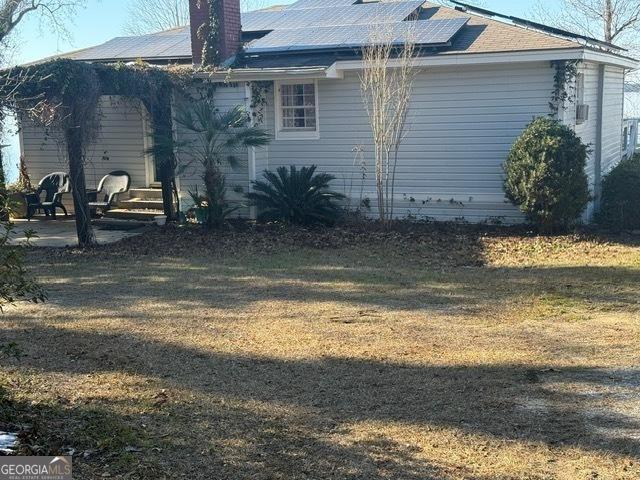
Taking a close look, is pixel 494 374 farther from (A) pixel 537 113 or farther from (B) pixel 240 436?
(A) pixel 537 113

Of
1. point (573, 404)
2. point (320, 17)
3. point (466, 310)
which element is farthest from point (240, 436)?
point (320, 17)

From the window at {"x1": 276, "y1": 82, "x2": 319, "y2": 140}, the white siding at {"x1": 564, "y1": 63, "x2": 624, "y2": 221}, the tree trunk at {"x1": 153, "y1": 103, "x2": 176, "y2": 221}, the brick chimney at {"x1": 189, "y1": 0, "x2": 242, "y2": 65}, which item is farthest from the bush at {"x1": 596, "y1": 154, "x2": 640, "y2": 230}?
the tree trunk at {"x1": 153, "y1": 103, "x2": 176, "y2": 221}

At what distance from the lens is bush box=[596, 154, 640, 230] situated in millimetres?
12477

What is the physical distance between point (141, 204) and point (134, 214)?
502 millimetres

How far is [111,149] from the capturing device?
16.6m

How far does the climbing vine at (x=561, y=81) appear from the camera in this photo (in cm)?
1234

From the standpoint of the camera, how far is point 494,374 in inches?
217

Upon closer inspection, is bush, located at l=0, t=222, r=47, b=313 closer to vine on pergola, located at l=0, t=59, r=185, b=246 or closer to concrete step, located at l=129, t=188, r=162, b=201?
vine on pergola, located at l=0, t=59, r=185, b=246

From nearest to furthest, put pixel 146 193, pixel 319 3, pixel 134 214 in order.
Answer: pixel 134 214
pixel 146 193
pixel 319 3

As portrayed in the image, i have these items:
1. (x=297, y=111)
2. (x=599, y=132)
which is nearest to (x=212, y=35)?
(x=297, y=111)

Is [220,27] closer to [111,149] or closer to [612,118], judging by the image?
[111,149]

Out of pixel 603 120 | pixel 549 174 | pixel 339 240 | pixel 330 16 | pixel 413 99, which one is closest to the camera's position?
pixel 549 174

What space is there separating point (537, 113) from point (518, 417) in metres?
9.18

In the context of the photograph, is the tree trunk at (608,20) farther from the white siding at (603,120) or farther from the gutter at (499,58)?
the gutter at (499,58)
